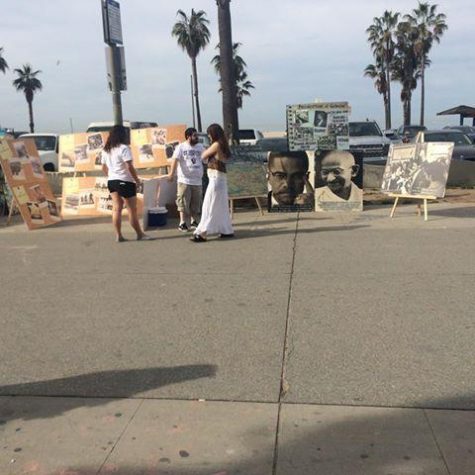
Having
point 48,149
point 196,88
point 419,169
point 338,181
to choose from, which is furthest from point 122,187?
point 196,88

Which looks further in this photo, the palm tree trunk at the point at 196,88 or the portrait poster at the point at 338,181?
the palm tree trunk at the point at 196,88

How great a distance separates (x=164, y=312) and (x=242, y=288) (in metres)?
1.03

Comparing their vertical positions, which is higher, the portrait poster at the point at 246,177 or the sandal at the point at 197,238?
the portrait poster at the point at 246,177

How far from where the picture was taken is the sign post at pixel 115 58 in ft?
34.8

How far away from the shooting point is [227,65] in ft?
42.6

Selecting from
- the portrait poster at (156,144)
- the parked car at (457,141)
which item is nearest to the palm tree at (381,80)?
the parked car at (457,141)

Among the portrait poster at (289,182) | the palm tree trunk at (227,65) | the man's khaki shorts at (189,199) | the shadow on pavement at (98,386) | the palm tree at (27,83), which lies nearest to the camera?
the shadow on pavement at (98,386)

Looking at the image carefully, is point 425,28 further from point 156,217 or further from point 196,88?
point 156,217

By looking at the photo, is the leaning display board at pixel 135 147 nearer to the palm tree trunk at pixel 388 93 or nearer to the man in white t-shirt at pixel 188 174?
the man in white t-shirt at pixel 188 174

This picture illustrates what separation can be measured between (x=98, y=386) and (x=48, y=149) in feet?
56.4

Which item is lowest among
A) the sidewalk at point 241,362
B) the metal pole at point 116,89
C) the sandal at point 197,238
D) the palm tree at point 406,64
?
the sidewalk at point 241,362

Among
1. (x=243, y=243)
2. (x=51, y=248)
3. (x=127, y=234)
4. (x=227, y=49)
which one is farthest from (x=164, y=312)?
(x=227, y=49)

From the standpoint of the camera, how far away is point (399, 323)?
4973 mm

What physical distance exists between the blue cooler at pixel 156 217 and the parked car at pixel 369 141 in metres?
6.34
